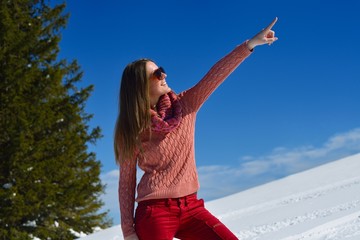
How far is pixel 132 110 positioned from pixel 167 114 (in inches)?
7.1

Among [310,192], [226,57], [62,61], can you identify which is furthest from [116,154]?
[62,61]

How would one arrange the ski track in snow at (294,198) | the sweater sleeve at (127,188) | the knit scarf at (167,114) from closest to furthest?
1. the knit scarf at (167,114)
2. the sweater sleeve at (127,188)
3. the ski track in snow at (294,198)

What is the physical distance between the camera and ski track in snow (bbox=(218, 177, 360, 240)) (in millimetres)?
5133

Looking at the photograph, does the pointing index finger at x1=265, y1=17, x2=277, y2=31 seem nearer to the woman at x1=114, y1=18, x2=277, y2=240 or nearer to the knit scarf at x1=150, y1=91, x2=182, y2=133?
the woman at x1=114, y1=18, x2=277, y2=240

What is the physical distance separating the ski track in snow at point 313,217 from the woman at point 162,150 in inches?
120

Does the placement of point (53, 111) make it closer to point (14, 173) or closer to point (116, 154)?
point (14, 173)

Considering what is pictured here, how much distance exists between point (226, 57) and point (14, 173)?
1078 centimetres

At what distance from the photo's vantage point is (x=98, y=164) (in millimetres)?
13648

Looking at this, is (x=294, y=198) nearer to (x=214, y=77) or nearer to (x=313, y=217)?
(x=313, y=217)

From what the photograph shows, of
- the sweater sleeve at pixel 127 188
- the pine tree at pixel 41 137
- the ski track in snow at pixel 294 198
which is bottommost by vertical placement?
the sweater sleeve at pixel 127 188

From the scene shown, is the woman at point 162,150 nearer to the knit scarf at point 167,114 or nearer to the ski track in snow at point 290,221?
the knit scarf at point 167,114

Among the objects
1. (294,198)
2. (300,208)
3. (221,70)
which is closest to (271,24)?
(221,70)

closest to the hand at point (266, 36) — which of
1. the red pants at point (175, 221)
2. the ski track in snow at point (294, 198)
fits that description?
the red pants at point (175, 221)

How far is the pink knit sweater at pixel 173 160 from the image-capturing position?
2.38 m
